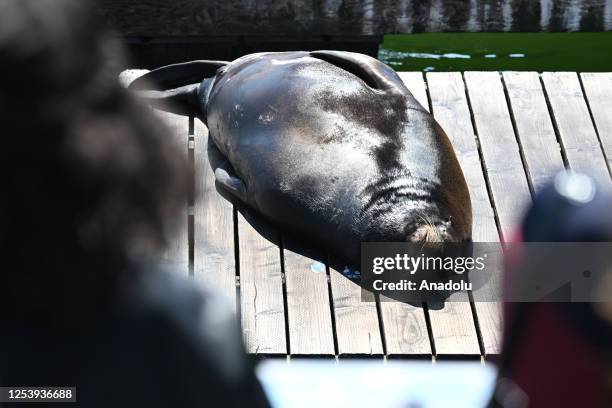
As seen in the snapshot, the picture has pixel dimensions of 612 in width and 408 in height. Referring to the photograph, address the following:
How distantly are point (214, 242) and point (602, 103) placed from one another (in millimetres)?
2052

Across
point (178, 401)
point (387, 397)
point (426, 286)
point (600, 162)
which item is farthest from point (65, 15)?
point (600, 162)

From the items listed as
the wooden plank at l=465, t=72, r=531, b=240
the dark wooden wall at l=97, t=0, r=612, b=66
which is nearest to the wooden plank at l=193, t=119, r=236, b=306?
the wooden plank at l=465, t=72, r=531, b=240

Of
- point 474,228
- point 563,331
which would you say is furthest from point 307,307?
point 563,331

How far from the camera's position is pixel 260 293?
377cm

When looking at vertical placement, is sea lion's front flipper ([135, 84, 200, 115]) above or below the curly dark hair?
below

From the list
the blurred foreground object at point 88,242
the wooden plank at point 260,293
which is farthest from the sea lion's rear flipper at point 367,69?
the blurred foreground object at point 88,242

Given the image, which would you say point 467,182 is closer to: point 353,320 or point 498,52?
point 353,320

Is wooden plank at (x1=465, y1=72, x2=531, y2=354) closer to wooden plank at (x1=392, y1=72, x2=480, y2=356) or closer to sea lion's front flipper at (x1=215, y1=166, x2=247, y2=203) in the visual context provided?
wooden plank at (x1=392, y1=72, x2=480, y2=356)

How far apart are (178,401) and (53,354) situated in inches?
5.6

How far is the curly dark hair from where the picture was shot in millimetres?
1080

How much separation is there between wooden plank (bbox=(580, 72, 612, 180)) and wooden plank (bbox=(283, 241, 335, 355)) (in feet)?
4.81

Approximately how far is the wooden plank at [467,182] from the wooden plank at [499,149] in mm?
38

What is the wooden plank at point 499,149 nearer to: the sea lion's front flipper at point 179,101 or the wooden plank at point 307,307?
the wooden plank at point 307,307

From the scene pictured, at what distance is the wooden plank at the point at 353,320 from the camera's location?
3.54m
